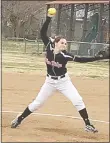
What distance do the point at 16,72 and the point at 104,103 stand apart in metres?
7.38

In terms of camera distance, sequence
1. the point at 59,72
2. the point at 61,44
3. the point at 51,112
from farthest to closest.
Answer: the point at 51,112
the point at 59,72
the point at 61,44

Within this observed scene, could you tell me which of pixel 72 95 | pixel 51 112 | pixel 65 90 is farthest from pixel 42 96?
pixel 51 112

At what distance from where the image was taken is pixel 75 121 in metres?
8.93

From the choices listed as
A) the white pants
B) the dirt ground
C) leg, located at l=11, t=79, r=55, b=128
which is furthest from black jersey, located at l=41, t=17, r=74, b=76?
the dirt ground

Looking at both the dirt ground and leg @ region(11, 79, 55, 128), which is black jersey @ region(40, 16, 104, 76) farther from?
the dirt ground

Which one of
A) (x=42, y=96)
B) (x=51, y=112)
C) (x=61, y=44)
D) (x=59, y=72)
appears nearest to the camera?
(x=61, y=44)

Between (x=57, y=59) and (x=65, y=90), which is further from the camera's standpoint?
(x=65, y=90)

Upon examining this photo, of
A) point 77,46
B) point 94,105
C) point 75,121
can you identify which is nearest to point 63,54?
point 75,121

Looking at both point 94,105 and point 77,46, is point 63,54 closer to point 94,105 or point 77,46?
point 94,105

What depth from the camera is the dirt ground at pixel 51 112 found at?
7.32 meters

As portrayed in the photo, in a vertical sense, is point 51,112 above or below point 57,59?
below

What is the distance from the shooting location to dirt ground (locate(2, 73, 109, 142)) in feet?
24.0

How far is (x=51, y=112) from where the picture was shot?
988 cm

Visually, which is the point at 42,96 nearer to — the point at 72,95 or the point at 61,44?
the point at 72,95
